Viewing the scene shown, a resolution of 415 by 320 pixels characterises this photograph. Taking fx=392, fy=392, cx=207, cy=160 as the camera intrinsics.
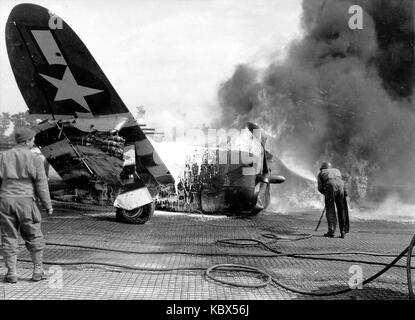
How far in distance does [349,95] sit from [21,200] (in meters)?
20.0

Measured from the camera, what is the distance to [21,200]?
438 centimetres

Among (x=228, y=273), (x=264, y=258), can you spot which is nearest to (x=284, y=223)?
(x=264, y=258)

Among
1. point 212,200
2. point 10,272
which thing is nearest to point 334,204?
point 212,200

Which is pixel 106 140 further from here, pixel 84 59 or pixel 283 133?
pixel 283 133

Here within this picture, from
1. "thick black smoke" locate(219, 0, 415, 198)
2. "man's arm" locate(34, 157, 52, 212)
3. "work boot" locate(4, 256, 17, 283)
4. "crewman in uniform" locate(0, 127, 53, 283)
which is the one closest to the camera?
"work boot" locate(4, 256, 17, 283)

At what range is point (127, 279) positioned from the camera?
4609mm

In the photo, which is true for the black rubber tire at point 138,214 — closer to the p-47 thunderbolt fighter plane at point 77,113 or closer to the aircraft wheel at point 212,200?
the p-47 thunderbolt fighter plane at point 77,113

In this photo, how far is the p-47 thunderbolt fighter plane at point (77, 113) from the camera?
7824mm

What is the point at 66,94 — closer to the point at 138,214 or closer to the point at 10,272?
the point at 138,214

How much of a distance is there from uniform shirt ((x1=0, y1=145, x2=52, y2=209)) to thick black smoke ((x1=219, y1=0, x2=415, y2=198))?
17.1 m

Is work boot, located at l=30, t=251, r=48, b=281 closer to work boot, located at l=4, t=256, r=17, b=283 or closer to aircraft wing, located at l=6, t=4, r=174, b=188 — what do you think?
work boot, located at l=4, t=256, r=17, b=283

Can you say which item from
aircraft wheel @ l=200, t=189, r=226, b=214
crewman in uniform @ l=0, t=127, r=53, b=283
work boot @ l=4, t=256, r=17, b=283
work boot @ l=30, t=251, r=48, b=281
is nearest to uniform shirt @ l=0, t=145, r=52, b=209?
crewman in uniform @ l=0, t=127, r=53, b=283

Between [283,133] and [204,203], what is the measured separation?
465 inches

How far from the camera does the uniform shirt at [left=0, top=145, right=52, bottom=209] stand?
4410 mm
